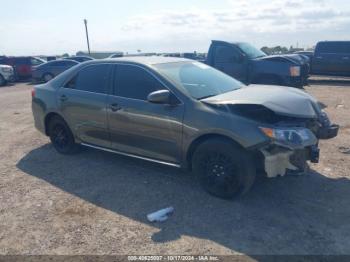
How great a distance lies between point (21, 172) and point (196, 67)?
320cm

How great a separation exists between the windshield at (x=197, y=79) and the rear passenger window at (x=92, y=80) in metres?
0.93

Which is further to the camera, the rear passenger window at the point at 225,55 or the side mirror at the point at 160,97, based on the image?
the rear passenger window at the point at 225,55

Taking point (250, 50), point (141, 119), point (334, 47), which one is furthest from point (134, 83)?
point (334, 47)

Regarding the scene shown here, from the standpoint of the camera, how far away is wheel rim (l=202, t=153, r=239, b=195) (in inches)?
161

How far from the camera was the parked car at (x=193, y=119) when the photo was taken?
155 inches

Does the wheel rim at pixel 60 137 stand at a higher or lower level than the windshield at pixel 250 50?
lower

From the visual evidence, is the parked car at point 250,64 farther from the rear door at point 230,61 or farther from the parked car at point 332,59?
the parked car at point 332,59

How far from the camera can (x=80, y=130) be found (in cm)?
568

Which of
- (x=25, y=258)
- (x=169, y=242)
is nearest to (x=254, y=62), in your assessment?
(x=169, y=242)

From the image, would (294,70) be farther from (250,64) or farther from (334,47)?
(334,47)

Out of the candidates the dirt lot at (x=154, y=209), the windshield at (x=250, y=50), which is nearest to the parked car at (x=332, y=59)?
Result: the windshield at (x=250, y=50)

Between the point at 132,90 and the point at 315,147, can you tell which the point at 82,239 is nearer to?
the point at 132,90

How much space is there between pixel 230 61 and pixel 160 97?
699 centimetres

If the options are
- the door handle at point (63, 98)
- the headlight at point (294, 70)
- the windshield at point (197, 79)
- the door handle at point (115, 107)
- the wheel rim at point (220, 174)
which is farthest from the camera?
the headlight at point (294, 70)
